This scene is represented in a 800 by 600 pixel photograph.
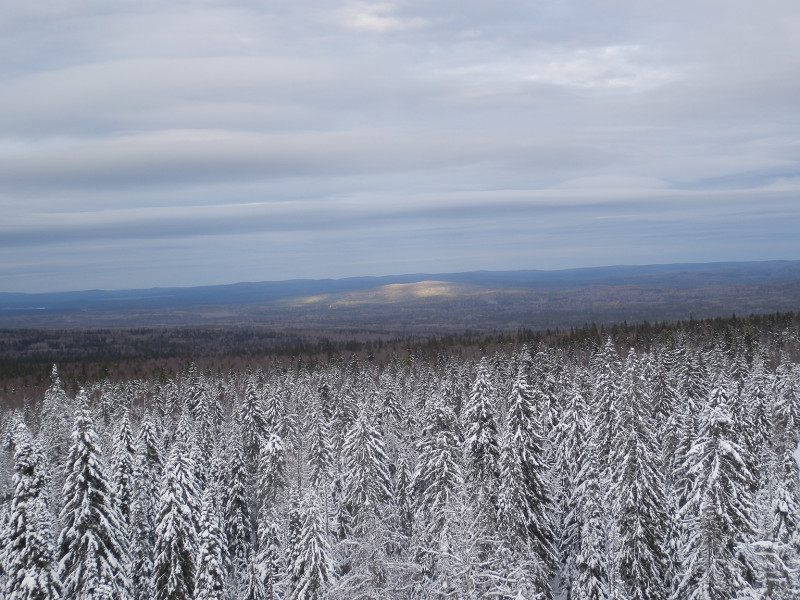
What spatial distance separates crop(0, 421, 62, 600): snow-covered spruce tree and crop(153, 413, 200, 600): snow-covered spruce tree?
16.6 feet

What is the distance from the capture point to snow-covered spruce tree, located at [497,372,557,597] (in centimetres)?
2548

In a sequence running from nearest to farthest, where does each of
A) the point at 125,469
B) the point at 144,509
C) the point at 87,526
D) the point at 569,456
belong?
1. the point at 87,526
2. the point at 125,469
3. the point at 144,509
4. the point at 569,456

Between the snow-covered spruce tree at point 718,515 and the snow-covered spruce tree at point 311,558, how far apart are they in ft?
50.1

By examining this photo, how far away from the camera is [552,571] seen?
3138cm

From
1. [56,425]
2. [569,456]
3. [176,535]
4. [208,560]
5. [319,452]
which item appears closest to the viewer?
[208,560]

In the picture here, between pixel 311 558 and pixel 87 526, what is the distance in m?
12.6

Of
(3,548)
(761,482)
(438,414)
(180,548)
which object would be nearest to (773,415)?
(761,482)

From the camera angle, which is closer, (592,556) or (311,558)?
(311,558)

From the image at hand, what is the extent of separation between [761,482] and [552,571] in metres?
13.9

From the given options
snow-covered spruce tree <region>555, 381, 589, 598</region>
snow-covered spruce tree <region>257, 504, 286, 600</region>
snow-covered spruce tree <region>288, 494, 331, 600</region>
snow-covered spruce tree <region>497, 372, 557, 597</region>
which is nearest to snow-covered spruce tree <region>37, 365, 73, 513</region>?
snow-covered spruce tree <region>257, 504, 286, 600</region>

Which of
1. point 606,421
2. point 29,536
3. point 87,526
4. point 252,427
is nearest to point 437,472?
point 606,421

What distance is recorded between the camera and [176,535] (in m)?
28.2

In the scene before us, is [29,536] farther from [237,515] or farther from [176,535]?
[237,515]

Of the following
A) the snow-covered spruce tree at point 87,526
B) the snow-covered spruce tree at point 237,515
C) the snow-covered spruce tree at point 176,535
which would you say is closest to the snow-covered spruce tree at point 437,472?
the snow-covered spruce tree at point 176,535
